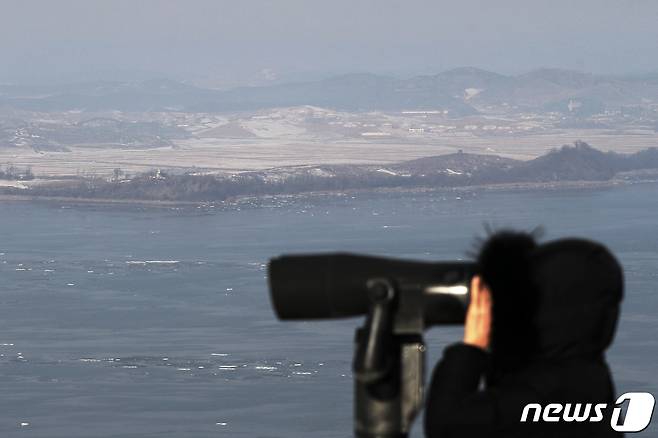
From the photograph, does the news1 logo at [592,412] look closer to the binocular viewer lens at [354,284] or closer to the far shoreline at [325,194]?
the binocular viewer lens at [354,284]

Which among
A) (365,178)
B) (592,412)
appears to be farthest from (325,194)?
(592,412)

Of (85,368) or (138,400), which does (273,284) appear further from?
(85,368)

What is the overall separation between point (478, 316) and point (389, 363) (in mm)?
163

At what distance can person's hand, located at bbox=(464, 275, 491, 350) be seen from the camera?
2.17 metres

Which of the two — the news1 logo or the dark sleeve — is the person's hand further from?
the news1 logo

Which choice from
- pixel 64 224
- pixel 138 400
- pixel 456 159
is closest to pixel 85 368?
pixel 138 400

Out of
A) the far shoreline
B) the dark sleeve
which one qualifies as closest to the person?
the dark sleeve

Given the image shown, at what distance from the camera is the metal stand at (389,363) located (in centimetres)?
211

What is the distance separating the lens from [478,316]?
85.7 inches

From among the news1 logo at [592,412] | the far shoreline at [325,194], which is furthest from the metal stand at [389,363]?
the far shoreline at [325,194]

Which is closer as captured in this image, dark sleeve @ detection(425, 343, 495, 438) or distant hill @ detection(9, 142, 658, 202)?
dark sleeve @ detection(425, 343, 495, 438)

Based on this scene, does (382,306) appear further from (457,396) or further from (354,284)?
(457,396)

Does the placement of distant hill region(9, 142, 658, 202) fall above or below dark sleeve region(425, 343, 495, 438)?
below

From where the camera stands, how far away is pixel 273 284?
2.23m
